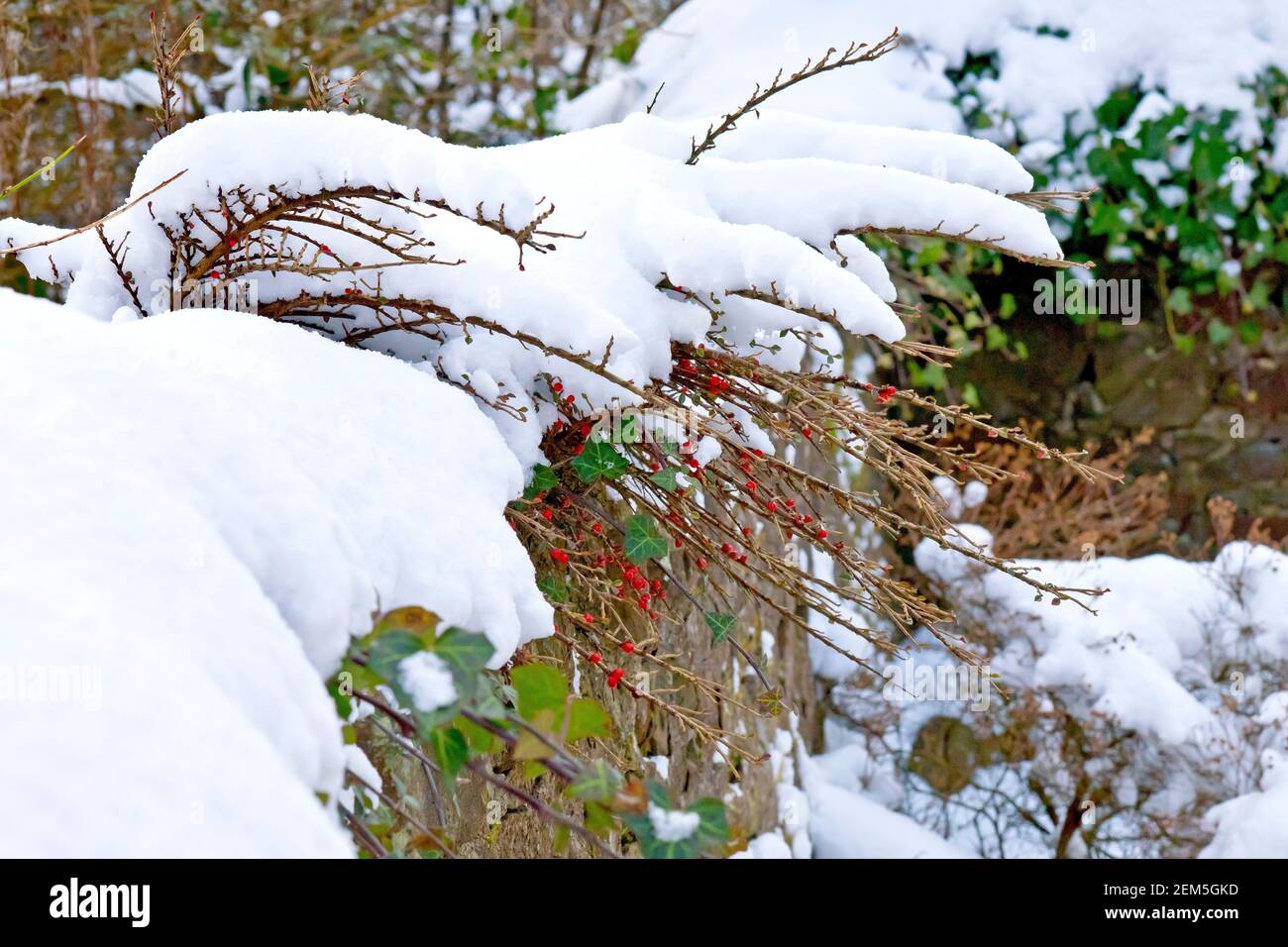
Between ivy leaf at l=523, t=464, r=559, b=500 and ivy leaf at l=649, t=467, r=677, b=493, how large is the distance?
0.14 meters

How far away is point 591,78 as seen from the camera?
15.1 feet

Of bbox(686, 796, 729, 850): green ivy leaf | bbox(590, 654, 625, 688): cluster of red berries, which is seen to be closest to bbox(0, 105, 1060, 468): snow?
bbox(590, 654, 625, 688): cluster of red berries

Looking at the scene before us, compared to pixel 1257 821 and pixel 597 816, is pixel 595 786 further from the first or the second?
pixel 1257 821

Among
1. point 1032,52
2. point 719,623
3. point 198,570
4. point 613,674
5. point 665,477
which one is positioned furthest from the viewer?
point 1032,52

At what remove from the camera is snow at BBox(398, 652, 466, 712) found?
2.38 ft

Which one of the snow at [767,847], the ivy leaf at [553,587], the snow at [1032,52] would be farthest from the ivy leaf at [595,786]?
the snow at [1032,52]

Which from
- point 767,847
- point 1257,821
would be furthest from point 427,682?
point 1257,821

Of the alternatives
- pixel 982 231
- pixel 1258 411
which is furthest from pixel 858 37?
pixel 982 231

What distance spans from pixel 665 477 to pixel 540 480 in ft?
0.53

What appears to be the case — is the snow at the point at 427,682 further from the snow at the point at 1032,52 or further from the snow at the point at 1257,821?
the snow at the point at 1032,52

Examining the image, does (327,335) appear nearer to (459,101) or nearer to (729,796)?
(729,796)

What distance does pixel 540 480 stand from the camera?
4.63 ft

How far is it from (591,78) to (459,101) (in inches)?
21.0
